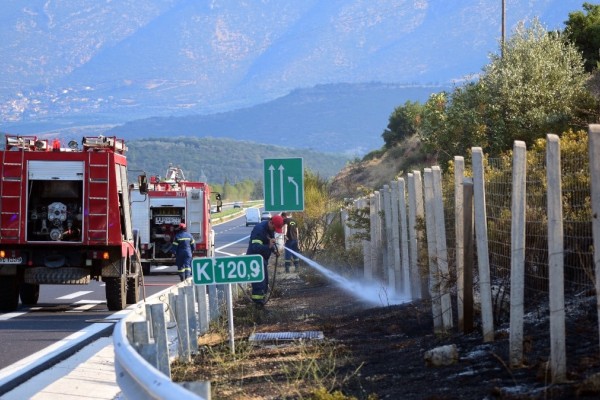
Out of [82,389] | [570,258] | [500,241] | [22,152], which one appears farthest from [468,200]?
[22,152]

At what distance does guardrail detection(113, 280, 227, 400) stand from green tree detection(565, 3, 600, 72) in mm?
24002

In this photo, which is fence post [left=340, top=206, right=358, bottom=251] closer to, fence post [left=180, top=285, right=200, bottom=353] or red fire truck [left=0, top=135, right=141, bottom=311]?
red fire truck [left=0, top=135, right=141, bottom=311]

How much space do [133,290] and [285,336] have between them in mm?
8429

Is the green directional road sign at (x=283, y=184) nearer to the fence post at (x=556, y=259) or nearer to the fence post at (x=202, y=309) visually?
the fence post at (x=202, y=309)

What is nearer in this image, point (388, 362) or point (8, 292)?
point (388, 362)

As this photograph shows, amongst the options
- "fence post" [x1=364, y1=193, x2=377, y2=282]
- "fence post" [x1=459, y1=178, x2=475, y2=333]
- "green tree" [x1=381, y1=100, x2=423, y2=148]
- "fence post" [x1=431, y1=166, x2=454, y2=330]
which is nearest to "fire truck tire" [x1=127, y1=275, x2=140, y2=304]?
"fence post" [x1=364, y1=193, x2=377, y2=282]

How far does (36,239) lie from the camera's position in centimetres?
2150

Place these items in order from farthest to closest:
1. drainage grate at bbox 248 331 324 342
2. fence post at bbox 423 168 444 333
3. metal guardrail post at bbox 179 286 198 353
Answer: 1. drainage grate at bbox 248 331 324 342
2. fence post at bbox 423 168 444 333
3. metal guardrail post at bbox 179 286 198 353

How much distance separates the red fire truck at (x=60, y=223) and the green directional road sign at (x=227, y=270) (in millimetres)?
7484

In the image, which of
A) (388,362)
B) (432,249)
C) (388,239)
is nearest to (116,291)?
(388,239)

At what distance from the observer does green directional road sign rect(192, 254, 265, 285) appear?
1380 cm

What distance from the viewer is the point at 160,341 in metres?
10.6

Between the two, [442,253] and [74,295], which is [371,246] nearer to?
[74,295]

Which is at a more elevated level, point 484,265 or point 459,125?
point 459,125
